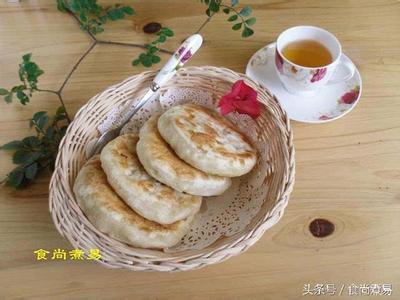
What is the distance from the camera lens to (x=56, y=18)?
1.22 meters

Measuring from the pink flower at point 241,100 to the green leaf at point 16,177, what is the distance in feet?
1.48

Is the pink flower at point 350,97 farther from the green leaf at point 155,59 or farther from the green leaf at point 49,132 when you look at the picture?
the green leaf at point 49,132

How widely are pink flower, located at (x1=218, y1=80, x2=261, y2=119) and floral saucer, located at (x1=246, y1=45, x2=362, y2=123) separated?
112mm

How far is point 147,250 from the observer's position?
2.53 ft

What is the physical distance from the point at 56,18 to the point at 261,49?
58cm

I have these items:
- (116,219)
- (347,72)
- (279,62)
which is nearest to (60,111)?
(116,219)

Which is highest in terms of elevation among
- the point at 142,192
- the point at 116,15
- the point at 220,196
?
the point at 116,15

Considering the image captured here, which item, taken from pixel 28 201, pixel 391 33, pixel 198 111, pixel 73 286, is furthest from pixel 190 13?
pixel 73 286

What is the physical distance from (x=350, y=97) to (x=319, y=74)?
0.12m

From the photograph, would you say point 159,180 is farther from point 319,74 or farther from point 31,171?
point 319,74

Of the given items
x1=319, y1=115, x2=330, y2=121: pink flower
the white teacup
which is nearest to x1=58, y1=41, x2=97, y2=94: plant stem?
the white teacup

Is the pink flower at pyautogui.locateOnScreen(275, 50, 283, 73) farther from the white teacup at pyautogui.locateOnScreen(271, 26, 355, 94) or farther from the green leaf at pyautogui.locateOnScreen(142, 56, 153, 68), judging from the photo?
the green leaf at pyautogui.locateOnScreen(142, 56, 153, 68)

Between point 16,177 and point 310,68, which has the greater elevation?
point 310,68

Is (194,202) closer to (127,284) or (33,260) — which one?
(127,284)
